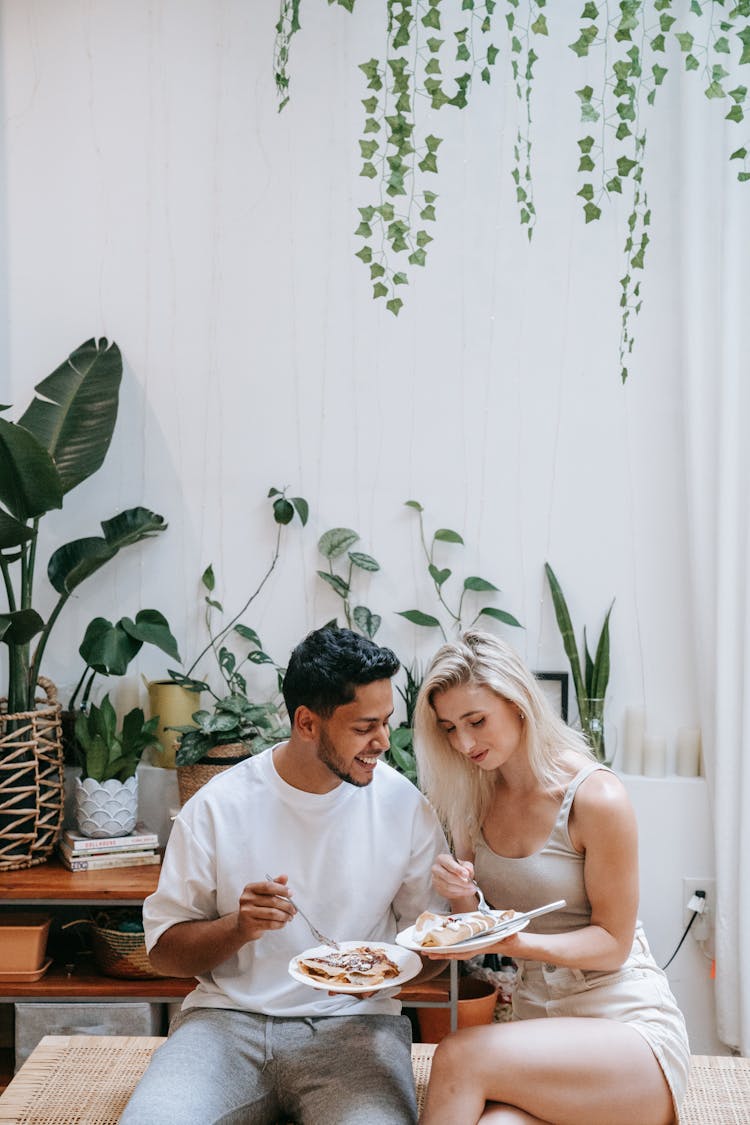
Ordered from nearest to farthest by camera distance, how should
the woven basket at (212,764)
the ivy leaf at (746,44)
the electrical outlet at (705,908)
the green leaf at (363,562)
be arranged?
the ivy leaf at (746,44) → the woven basket at (212,764) → the electrical outlet at (705,908) → the green leaf at (363,562)

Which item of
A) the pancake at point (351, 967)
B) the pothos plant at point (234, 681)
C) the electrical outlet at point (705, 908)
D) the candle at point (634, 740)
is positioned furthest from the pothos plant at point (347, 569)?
the pancake at point (351, 967)

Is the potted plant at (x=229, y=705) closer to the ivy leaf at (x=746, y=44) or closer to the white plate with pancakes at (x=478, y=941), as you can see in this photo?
the white plate with pancakes at (x=478, y=941)

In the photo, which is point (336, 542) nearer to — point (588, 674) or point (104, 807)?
point (588, 674)

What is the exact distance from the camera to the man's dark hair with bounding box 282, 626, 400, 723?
199 centimetres

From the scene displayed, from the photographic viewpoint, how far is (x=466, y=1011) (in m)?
2.71

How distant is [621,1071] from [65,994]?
4.86 feet

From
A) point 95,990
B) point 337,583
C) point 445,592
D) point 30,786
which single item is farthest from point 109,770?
point 445,592

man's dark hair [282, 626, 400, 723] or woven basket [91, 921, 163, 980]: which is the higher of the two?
man's dark hair [282, 626, 400, 723]

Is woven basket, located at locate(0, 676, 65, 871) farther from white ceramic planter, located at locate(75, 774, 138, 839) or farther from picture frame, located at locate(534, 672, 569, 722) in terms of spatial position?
picture frame, located at locate(534, 672, 569, 722)

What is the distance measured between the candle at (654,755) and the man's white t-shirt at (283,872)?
3.73 ft

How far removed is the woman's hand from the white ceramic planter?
119 centimetres

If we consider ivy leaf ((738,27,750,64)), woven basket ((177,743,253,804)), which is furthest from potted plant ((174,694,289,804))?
ivy leaf ((738,27,750,64))

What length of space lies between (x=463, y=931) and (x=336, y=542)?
1.51 meters

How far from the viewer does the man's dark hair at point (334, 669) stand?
6.54 ft
